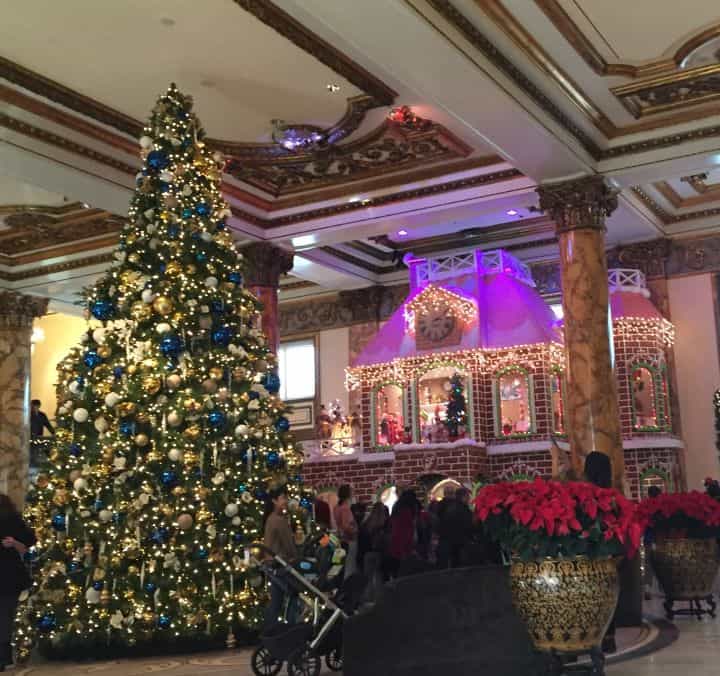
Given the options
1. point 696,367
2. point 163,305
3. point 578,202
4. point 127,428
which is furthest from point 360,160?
point 696,367

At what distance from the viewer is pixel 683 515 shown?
8.95 meters

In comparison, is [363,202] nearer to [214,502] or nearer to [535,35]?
[535,35]

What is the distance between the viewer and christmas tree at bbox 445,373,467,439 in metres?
17.5

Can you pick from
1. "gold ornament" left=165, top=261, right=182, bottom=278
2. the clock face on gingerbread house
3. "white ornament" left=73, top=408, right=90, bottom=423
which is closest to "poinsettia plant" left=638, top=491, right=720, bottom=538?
"gold ornament" left=165, top=261, right=182, bottom=278

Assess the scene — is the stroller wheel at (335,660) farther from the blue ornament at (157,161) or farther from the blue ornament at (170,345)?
the blue ornament at (157,161)

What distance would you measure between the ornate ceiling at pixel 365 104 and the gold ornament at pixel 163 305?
2.81 m

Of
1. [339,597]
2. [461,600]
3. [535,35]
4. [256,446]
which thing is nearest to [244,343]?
[256,446]

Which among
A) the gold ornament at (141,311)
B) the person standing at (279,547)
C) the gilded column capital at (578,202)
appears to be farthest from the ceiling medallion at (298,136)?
the person standing at (279,547)

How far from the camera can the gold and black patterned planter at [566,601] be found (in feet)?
16.8

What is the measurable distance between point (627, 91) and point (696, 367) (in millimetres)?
6978

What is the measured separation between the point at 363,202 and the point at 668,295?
246 inches

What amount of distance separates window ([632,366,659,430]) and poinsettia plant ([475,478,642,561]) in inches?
443

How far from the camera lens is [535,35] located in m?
9.57

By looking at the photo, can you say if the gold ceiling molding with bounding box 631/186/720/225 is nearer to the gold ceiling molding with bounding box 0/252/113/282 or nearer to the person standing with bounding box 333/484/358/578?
the person standing with bounding box 333/484/358/578
